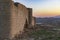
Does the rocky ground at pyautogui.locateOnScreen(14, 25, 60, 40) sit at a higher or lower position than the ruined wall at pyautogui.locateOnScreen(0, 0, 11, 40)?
lower

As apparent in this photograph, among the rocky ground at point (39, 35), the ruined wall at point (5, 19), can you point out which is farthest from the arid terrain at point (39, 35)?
the ruined wall at point (5, 19)

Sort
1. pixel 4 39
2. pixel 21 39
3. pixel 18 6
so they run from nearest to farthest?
pixel 4 39, pixel 21 39, pixel 18 6

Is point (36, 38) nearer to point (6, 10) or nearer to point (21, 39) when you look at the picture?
point (21, 39)

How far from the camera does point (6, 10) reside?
12.6 metres

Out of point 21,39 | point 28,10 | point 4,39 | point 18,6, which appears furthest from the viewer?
point 28,10

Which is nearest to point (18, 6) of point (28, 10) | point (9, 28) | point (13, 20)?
point (13, 20)

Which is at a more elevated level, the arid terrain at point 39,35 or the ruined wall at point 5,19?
the ruined wall at point 5,19

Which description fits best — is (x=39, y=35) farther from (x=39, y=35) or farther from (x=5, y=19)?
(x=5, y=19)

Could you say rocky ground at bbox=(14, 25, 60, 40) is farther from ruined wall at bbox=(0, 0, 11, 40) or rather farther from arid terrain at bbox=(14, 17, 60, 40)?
ruined wall at bbox=(0, 0, 11, 40)

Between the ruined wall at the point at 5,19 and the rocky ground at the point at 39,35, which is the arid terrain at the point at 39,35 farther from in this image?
the ruined wall at the point at 5,19

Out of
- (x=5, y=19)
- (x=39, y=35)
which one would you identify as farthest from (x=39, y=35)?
(x=5, y=19)

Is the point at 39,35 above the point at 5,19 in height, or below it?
below

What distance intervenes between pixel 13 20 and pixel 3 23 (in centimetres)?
117

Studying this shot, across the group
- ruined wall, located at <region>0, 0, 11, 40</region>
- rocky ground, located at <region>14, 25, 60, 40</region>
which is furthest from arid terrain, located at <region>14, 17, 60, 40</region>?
ruined wall, located at <region>0, 0, 11, 40</region>
